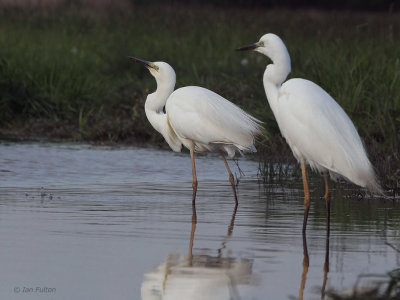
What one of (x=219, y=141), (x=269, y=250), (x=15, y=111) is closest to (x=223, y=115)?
(x=219, y=141)

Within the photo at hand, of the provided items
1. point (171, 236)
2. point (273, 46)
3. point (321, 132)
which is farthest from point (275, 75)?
point (171, 236)

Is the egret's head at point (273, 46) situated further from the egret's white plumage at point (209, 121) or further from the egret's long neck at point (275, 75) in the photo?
the egret's white plumage at point (209, 121)

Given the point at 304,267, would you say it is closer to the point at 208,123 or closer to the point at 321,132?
the point at 321,132

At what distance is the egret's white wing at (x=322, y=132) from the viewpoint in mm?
6910

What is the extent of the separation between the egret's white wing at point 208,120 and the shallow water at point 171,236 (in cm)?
50

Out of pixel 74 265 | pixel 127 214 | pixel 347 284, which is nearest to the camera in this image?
pixel 347 284

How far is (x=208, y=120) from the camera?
30.1 ft

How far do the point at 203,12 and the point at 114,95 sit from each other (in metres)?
7.03

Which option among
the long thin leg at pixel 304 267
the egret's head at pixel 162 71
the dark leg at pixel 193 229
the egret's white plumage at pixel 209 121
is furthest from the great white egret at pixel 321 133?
the egret's head at pixel 162 71

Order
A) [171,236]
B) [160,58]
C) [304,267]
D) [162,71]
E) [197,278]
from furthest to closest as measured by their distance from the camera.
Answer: [160,58]
[162,71]
[171,236]
[304,267]
[197,278]

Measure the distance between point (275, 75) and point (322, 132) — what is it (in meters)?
0.76

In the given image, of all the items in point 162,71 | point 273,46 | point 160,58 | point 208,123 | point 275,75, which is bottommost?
point 208,123

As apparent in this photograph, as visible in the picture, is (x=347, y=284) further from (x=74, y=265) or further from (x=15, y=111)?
(x=15, y=111)

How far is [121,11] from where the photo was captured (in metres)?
21.4
